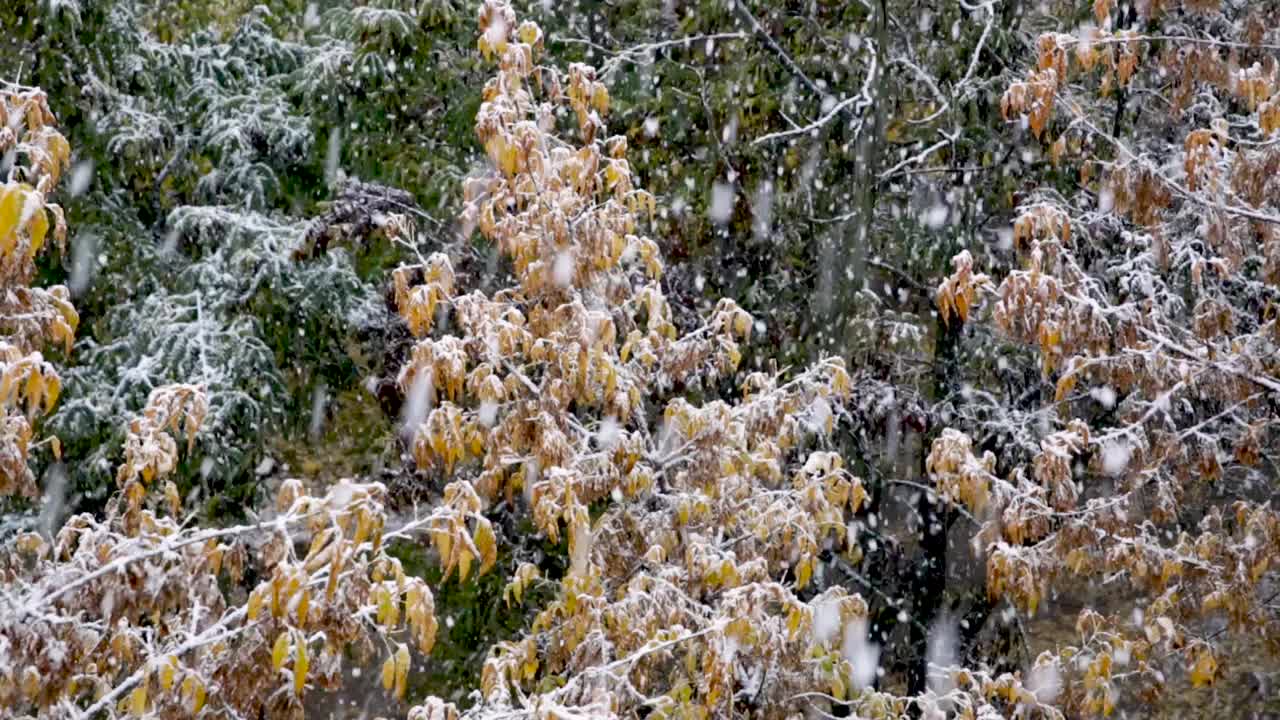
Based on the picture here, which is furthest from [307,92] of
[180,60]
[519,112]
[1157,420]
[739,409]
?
[1157,420]

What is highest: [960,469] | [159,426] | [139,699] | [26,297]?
[26,297]

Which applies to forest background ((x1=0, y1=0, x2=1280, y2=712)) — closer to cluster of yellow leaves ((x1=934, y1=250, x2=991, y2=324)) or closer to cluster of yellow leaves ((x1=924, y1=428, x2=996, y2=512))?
cluster of yellow leaves ((x1=924, y1=428, x2=996, y2=512))

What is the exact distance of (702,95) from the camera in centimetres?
986

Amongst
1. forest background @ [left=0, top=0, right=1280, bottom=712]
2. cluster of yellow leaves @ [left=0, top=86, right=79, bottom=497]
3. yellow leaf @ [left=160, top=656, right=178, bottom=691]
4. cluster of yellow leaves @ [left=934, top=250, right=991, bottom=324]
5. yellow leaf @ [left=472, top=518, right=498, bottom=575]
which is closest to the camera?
yellow leaf @ [left=160, top=656, right=178, bottom=691]

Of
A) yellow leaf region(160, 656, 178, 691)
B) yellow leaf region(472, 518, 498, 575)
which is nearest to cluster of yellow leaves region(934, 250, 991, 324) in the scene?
yellow leaf region(472, 518, 498, 575)

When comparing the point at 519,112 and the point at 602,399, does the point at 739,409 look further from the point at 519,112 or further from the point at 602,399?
the point at 519,112

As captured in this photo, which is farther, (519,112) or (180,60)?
(180,60)

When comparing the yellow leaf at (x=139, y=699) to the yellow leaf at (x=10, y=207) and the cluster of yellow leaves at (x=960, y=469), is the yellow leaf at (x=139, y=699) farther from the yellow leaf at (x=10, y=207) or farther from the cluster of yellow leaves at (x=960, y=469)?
the cluster of yellow leaves at (x=960, y=469)

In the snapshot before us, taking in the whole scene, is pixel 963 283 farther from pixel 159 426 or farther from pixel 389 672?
pixel 159 426

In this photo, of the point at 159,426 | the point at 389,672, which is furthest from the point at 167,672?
the point at 159,426

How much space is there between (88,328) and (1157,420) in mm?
7532

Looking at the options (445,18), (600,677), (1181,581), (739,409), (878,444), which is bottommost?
(878,444)

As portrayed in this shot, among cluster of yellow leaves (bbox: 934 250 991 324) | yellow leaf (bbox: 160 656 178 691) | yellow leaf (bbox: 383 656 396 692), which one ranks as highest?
cluster of yellow leaves (bbox: 934 250 991 324)

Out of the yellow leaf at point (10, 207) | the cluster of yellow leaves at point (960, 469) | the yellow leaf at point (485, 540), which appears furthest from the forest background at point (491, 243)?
the yellow leaf at point (10, 207)
